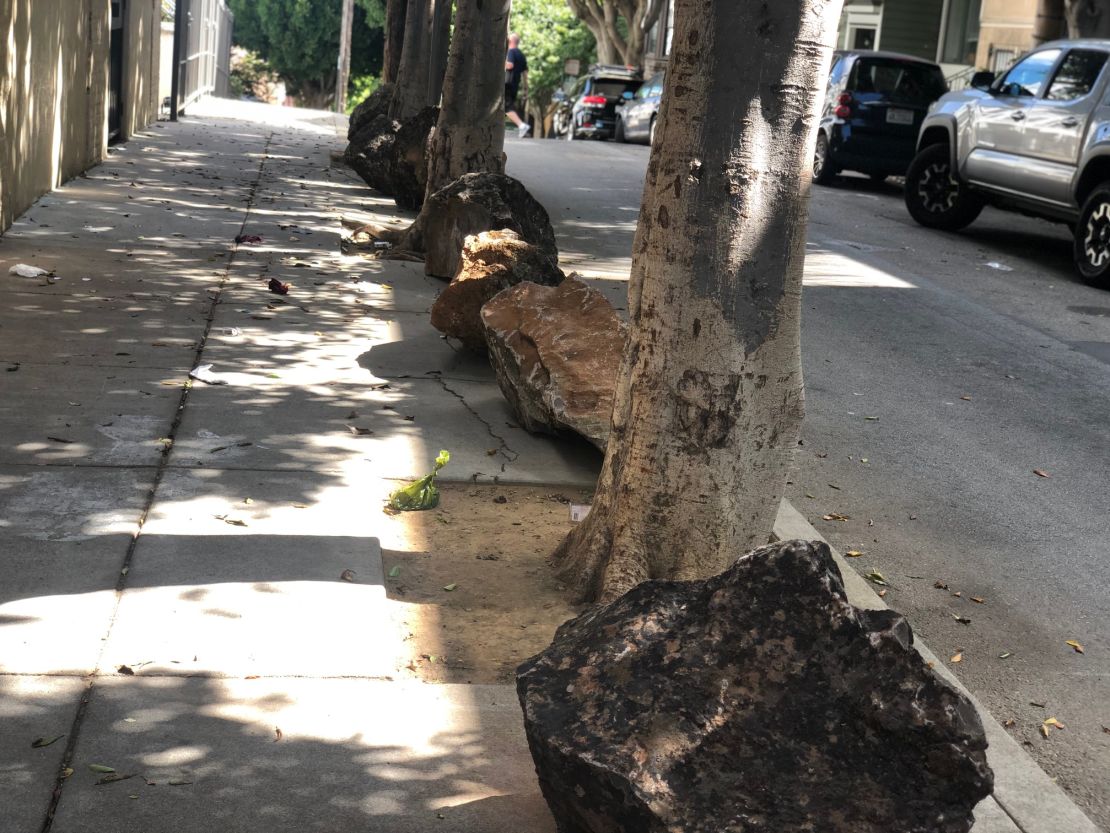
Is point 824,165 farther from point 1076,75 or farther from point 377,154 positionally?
point 377,154

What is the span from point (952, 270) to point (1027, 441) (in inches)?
224

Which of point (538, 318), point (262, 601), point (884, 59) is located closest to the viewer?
point (262, 601)

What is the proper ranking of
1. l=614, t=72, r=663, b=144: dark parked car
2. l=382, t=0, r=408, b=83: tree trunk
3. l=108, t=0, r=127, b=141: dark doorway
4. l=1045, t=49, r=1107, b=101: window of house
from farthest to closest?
1. l=614, t=72, r=663, b=144: dark parked car
2. l=382, t=0, r=408, b=83: tree trunk
3. l=108, t=0, r=127, b=141: dark doorway
4. l=1045, t=49, r=1107, b=101: window of house

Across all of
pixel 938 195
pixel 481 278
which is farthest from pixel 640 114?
pixel 481 278

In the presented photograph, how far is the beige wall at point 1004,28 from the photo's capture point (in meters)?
24.8

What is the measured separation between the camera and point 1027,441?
739 cm

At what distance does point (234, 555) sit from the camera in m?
4.82

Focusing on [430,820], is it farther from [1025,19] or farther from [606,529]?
[1025,19]

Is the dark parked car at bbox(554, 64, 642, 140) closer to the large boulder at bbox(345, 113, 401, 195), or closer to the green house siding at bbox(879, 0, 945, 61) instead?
the green house siding at bbox(879, 0, 945, 61)

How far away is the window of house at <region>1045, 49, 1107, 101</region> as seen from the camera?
12.9m

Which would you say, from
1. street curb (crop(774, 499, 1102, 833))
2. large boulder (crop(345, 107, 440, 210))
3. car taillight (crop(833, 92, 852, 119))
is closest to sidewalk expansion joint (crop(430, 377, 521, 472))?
street curb (crop(774, 499, 1102, 833))

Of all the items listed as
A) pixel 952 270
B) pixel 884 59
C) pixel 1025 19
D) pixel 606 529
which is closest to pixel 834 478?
pixel 606 529

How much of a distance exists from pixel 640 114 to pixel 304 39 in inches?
1072

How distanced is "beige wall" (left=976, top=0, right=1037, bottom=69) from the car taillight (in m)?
7.06
